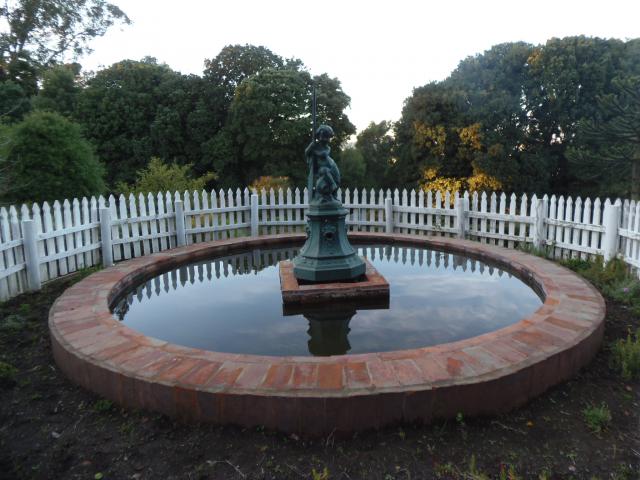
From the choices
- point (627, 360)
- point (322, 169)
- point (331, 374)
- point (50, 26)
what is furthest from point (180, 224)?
point (50, 26)

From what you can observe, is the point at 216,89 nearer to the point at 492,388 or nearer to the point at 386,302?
the point at 386,302

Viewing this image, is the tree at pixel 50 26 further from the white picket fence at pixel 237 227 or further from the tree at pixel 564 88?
the tree at pixel 564 88

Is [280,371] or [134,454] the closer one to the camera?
[134,454]

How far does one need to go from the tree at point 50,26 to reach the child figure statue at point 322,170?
534 inches

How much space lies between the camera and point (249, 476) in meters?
2.14

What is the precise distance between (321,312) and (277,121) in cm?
1989

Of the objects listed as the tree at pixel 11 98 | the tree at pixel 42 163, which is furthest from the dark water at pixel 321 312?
the tree at pixel 11 98

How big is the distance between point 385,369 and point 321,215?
2.44m

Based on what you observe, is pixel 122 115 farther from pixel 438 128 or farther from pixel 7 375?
pixel 7 375

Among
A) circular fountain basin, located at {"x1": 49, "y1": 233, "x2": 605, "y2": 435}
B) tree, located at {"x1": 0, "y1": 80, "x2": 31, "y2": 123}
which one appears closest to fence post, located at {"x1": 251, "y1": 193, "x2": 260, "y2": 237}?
circular fountain basin, located at {"x1": 49, "y1": 233, "x2": 605, "y2": 435}

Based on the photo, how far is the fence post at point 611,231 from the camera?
19.9 feet

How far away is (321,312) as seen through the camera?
4.23 meters

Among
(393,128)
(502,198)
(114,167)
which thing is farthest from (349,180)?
(502,198)

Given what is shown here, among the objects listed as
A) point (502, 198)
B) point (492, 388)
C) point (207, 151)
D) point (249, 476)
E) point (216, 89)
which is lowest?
point (249, 476)
